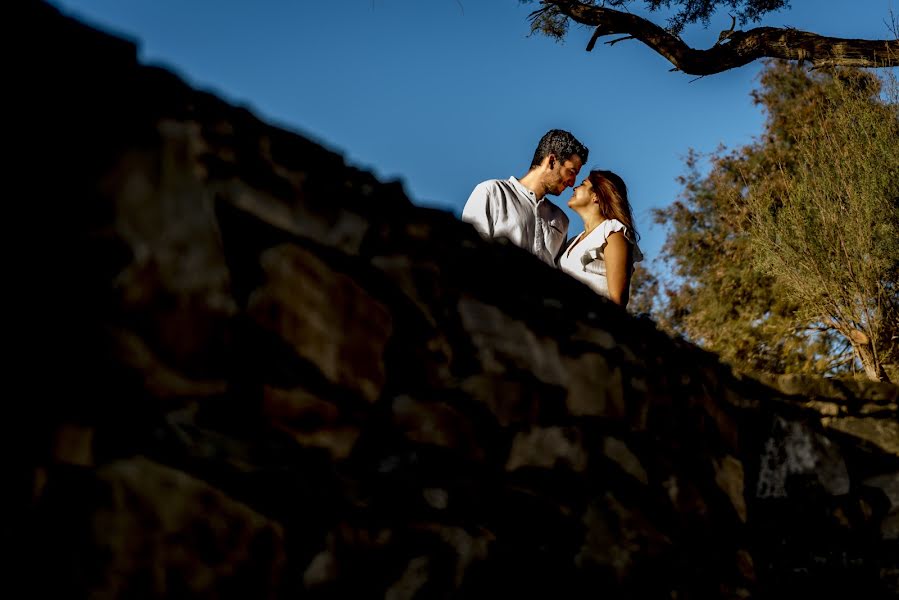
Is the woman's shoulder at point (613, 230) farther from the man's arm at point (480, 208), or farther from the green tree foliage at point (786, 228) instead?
the green tree foliage at point (786, 228)

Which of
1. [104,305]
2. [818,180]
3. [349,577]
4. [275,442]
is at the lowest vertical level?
[349,577]

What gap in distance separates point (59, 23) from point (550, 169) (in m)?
2.96

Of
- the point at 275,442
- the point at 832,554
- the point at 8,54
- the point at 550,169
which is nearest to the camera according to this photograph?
the point at 8,54

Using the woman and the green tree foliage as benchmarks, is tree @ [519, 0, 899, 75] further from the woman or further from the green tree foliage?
the woman

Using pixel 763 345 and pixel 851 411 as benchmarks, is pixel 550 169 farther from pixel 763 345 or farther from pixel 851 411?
pixel 763 345

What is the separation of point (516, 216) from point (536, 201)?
244mm

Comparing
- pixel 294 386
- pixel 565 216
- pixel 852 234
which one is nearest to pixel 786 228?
pixel 852 234

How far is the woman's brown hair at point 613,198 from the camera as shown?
3633 mm

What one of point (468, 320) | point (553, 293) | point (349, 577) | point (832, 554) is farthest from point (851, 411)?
point (349, 577)

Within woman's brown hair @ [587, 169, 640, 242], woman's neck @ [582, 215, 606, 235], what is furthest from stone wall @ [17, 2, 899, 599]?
woman's neck @ [582, 215, 606, 235]

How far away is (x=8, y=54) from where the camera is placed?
114 cm

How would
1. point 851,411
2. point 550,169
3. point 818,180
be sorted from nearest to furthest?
point 851,411, point 550,169, point 818,180

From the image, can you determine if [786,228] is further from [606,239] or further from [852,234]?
[606,239]

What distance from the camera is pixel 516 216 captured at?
3.67 meters
